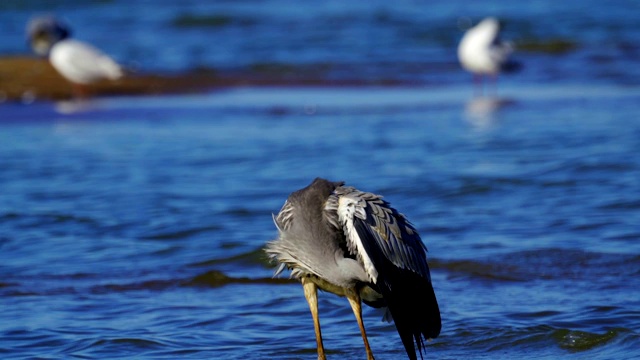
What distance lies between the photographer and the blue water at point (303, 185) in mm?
5309

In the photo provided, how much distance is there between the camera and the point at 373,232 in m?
4.23

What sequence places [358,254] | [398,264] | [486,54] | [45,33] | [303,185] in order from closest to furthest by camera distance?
[358,254] → [398,264] → [303,185] → [486,54] → [45,33]

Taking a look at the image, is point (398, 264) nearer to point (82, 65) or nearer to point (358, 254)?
point (358, 254)

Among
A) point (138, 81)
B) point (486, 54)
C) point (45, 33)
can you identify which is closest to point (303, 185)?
point (486, 54)

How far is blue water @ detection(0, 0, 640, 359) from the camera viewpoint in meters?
5.31

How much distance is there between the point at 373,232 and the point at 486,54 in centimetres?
1080

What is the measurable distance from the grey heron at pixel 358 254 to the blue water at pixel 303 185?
2.16 ft

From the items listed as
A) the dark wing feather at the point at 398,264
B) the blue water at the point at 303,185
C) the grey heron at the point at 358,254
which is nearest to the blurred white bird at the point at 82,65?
the blue water at the point at 303,185

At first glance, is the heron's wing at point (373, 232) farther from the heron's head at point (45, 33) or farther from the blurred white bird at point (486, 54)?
the heron's head at point (45, 33)

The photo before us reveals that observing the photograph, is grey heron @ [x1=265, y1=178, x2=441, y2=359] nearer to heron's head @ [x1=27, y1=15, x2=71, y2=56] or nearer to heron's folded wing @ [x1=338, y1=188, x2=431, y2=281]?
heron's folded wing @ [x1=338, y1=188, x2=431, y2=281]

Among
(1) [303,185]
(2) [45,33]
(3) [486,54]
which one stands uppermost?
(2) [45,33]

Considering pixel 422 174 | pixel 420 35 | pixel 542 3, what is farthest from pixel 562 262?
pixel 542 3

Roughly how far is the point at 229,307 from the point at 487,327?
1.42 meters

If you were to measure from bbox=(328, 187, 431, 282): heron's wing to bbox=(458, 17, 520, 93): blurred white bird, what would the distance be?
10361 mm
